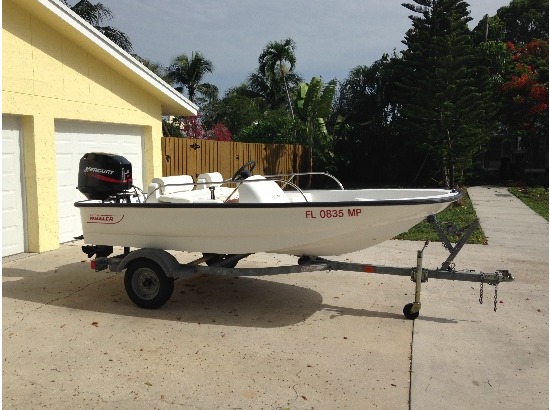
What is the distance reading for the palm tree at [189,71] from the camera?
117 feet

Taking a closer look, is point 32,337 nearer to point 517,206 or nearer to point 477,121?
point 517,206

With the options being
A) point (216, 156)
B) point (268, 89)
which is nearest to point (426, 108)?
point (216, 156)

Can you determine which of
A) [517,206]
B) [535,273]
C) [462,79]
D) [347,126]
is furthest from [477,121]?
[535,273]

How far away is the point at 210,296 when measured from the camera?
5.88 m

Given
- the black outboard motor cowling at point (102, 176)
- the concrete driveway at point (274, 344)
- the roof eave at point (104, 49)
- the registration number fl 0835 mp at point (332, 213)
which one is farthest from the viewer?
the roof eave at point (104, 49)

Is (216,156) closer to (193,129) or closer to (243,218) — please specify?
(243,218)

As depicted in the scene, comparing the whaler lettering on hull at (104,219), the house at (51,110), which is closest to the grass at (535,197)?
the house at (51,110)

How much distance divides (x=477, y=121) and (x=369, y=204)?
48.1ft

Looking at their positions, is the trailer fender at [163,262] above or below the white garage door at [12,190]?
below

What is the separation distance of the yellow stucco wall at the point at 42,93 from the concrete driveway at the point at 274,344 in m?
1.57

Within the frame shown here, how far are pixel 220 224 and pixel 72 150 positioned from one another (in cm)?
478

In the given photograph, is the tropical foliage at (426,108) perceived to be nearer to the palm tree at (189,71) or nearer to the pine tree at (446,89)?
the pine tree at (446,89)

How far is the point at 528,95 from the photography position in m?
20.5

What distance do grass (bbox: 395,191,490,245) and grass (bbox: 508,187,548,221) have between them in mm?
1598
